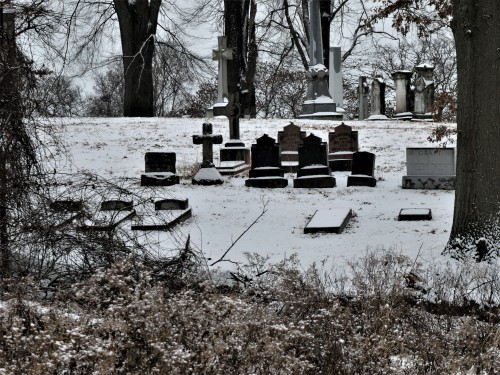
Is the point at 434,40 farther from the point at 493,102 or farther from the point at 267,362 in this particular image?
the point at 267,362

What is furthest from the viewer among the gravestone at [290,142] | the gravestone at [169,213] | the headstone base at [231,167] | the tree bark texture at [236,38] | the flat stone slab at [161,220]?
the tree bark texture at [236,38]

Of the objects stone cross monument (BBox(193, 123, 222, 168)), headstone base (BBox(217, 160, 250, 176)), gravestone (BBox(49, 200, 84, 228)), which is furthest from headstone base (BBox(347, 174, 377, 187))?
gravestone (BBox(49, 200, 84, 228))

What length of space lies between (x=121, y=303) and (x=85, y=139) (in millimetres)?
13331

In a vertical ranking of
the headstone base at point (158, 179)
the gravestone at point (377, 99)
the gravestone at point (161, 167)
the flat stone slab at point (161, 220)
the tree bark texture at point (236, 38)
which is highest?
the tree bark texture at point (236, 38)

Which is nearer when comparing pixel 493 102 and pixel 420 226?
pixel 493 102

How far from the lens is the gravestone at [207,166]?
12.9 metres

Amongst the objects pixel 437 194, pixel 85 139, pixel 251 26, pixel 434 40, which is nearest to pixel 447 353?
pixel 437 194

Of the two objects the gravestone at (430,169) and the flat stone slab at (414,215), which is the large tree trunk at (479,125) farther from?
the gravestone at (430,169)

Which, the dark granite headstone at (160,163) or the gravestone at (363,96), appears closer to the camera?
the dark granite headstone at (160,163)

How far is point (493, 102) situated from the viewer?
8.15m

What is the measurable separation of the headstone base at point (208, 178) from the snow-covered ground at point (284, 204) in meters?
→ 0.14

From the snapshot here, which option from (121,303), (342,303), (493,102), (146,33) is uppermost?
(146,33)

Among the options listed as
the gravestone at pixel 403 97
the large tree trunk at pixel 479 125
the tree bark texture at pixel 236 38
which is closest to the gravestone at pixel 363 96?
the gravestone at pixel 403 97

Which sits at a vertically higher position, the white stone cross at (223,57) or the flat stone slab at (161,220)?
the white stone cross at (223,57)
